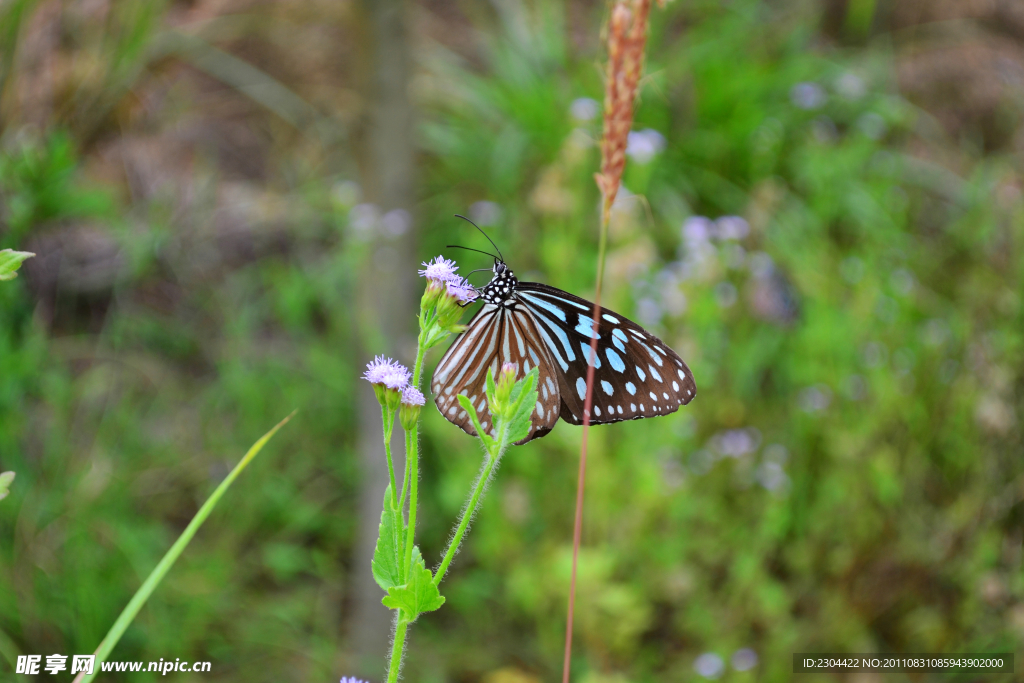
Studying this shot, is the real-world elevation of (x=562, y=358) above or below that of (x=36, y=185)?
below

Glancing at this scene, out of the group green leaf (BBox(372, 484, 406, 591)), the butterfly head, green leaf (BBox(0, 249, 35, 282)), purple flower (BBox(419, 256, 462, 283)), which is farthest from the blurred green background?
green leaf (BBox(0, 249, 35, 282))

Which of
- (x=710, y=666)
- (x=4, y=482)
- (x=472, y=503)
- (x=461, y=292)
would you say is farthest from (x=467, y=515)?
(x=710, y=666)

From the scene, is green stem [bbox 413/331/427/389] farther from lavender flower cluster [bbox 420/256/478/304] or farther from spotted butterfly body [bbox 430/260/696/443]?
spotted butterfly body [bbox 430/260/696/443]

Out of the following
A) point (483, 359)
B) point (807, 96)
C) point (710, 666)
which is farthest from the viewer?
point (807, 96)

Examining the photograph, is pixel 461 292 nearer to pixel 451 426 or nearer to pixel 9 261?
pixel 9 261

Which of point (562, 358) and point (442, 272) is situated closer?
point (442, 272)

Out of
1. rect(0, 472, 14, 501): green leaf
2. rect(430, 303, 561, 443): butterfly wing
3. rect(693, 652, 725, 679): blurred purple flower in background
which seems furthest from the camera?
rect(693, 652, 725, 679): blurred purple flower in background

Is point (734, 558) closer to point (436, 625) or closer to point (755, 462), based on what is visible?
point (755, 462)
